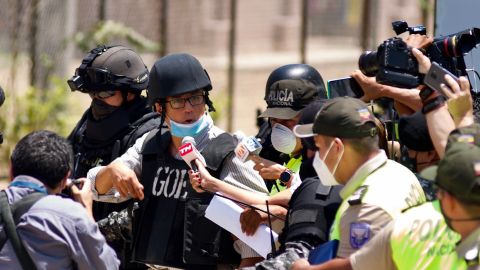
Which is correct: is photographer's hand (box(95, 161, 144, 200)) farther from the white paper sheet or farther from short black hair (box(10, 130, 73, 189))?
short black hair (box(10, 130, 73, 189))

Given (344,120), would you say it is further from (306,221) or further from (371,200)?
(306,221)

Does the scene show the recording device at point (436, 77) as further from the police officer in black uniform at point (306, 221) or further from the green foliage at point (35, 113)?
the green foliage at point (35, 113)

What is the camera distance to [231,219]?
10.7 ft

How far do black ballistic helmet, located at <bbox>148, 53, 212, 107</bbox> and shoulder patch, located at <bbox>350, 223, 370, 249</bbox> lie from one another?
160 cm

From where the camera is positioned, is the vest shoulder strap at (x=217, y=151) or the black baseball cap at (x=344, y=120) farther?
the vest shoulder strap at (x=217, y=151)

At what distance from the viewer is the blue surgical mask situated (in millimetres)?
3637

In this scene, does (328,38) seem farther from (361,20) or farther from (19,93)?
(19,93)

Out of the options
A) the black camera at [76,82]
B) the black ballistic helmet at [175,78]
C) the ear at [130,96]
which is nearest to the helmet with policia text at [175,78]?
the black ballistic helmet at [175,78]

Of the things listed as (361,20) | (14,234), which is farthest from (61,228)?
(361,20)

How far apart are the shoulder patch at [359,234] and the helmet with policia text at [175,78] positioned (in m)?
1.60

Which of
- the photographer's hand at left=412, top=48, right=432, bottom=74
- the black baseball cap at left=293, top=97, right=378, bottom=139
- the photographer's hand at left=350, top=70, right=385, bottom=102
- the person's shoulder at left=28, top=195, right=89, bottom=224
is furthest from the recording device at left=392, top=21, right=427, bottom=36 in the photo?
the person's shoulder at left=28, top=195, right=89, bottom=224

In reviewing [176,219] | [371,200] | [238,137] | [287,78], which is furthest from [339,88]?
[371,200]

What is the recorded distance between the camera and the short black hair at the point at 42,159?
104 inches

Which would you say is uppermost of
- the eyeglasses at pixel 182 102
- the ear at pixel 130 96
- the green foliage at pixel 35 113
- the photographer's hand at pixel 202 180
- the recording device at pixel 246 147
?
the eyeglasses at pixel 182 102
